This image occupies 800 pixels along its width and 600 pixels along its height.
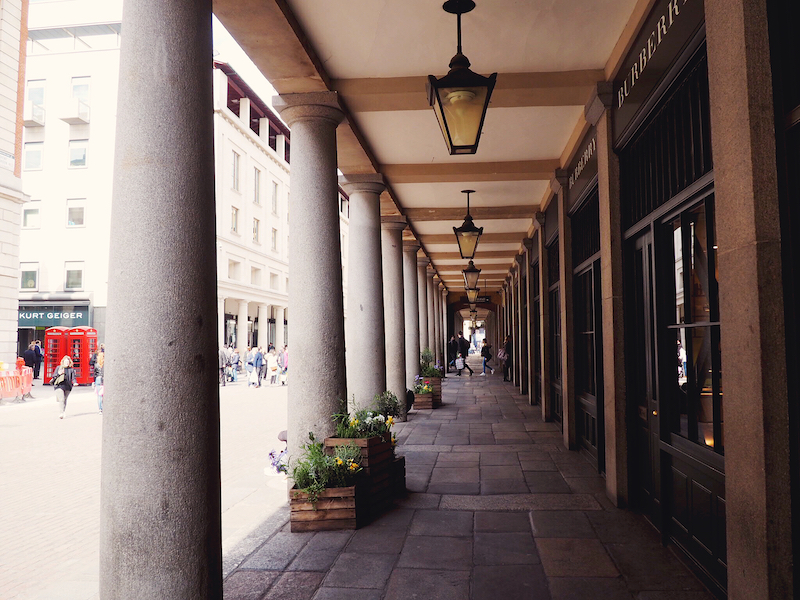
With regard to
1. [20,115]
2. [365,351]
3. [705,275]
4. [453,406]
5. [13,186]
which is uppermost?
[20,115]

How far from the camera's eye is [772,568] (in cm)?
259

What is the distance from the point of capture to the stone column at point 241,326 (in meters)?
31.8

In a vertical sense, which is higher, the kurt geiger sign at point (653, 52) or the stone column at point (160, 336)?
the kurt geiger sign at point (653, 52)

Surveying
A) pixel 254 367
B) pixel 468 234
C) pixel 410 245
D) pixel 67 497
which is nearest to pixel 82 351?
pixel 254 367

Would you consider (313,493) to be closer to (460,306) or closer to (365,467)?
(365,467)

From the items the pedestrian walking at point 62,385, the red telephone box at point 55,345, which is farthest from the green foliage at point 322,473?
the red telephone box at point 55,345

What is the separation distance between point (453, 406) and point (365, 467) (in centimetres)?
925

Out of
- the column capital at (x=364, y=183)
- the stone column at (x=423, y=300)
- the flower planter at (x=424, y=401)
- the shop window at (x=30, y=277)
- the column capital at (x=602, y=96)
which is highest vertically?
the shop window at (x=30, y=277)

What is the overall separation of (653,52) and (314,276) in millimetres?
3507

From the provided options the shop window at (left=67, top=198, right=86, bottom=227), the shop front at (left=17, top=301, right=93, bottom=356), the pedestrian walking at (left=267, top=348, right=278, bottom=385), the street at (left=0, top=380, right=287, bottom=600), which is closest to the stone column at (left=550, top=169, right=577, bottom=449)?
the street at (left=0, top=380, right=287, bottom=600)

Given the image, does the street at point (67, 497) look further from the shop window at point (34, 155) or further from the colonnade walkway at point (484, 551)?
the shop window at point (34, 155)

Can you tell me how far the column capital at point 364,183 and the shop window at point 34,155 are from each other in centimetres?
2722

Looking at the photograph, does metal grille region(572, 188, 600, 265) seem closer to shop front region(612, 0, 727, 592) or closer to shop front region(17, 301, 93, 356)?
shop front region(612, 0, 727, 592)

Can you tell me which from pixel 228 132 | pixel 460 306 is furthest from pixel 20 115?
pixel 460 306
